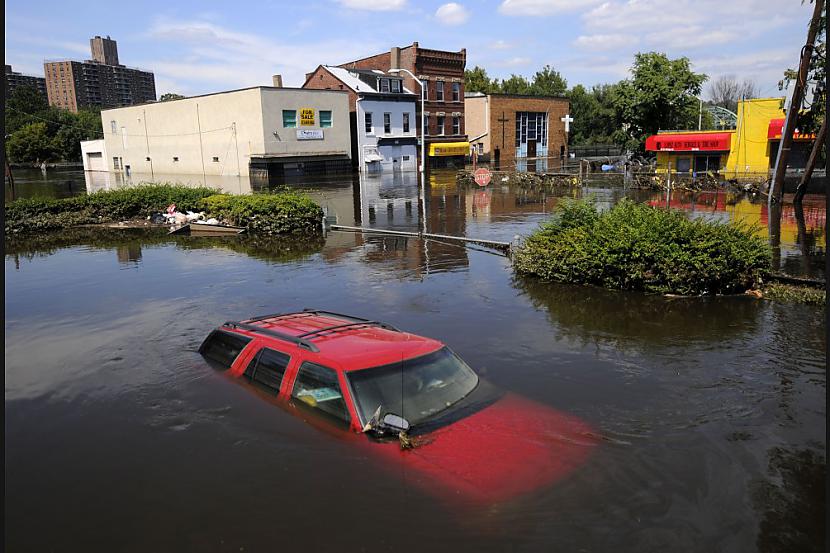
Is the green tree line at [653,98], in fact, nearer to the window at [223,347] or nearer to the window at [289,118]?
the window at [289,118]

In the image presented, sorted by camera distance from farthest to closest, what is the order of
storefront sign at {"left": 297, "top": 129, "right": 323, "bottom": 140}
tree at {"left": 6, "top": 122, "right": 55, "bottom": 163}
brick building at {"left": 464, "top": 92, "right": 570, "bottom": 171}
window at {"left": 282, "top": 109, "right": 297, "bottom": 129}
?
tree at {"left": 6, "top": 122, "right": 55, "bottom": 163} → brick building at {"left": 464, "top": 92, "right": 570, "bottom": 171} → storefront sign at {"left": 297, "top": 129, "right": 323, "bottom": 140} → window at {"left": 282, "top": 109, "right": 297, "bottom": 129}

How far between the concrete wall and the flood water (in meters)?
35.9

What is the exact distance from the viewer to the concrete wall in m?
49.6

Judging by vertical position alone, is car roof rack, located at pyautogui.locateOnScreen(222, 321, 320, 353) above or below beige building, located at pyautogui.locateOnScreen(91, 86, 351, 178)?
below

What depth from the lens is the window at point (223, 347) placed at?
8.38 m

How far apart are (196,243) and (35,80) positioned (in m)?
173

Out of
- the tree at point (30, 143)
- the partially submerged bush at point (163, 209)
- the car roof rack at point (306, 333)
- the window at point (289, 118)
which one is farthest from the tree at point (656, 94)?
the tree at point (30, 143)

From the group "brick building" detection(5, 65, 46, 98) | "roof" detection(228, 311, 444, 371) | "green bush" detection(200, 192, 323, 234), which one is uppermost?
"brick building" detection(5, 65, 46, 98)

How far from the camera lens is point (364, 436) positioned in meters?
6.45

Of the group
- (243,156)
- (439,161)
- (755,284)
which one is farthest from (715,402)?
(439,161)

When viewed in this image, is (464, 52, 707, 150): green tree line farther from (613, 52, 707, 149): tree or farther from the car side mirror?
the car side mirror

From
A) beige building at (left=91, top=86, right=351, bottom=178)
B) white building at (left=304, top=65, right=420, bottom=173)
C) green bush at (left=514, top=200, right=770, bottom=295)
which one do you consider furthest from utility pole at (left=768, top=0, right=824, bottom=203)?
white building at (left=304, top=65, right=420, bottom=173)

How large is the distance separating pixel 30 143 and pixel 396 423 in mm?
99053

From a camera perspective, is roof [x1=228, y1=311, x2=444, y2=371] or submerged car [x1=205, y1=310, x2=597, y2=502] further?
roof [x1=228, y1=311, x2=444, y2=371]
